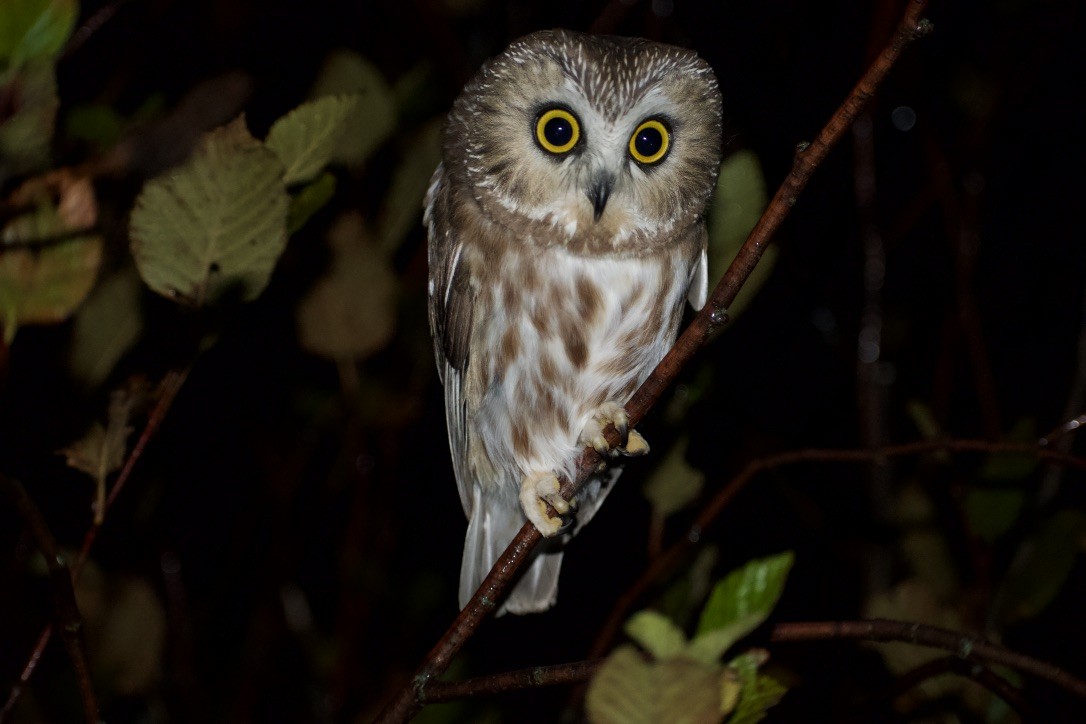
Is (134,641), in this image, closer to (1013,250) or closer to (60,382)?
(60,382)

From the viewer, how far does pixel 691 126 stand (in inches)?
70.3

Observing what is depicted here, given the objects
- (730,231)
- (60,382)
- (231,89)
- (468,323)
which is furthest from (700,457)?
(231,89)

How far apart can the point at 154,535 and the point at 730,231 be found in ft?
7.34

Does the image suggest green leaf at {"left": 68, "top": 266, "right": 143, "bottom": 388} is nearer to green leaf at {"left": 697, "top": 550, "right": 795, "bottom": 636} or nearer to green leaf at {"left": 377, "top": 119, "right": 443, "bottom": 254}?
green leaf at {"left": 377, "top": 119, "right": 443, "bottom": 254}

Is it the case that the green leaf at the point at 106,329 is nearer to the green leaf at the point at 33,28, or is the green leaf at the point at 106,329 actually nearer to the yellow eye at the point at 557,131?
the green leaf at the point at 33,28

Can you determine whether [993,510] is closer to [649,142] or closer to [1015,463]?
[1015,463]

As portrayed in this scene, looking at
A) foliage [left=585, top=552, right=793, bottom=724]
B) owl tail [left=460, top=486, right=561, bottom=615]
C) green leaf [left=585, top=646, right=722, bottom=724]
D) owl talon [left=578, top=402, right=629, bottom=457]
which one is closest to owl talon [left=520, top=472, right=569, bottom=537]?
owl talon [left=578, top=402, right=629, bottom=457]

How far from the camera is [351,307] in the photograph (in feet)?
6.42

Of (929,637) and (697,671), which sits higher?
(697,671)

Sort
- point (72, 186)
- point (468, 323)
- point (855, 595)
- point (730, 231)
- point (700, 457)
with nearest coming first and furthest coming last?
point (72, 186), point (730, 231), point (468, 323), point (700, 457), point (855, 595)

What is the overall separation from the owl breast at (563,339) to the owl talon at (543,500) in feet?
0.16

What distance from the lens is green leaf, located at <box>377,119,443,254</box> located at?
1834 millimetres

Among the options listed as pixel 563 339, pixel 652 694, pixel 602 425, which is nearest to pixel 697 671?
pixel 652 694

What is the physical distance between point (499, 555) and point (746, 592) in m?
1.26
